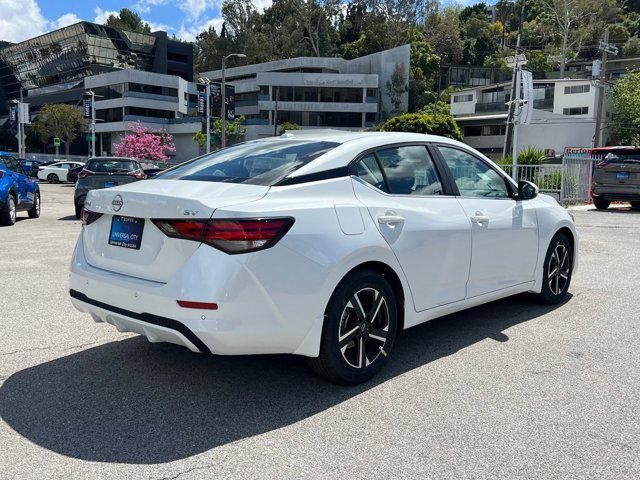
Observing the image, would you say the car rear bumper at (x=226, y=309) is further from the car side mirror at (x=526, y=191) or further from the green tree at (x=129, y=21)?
the green tree at (x=129, y=21)

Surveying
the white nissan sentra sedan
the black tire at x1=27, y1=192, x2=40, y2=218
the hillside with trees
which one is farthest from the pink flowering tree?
the white nissan sentra sedan

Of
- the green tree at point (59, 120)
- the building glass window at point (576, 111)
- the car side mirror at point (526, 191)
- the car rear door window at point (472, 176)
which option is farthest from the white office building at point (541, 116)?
the car rear door window at point (472, 176)

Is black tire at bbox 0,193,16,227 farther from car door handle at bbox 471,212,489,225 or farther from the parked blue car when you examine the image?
car door handle at bbox 471,212,489,225

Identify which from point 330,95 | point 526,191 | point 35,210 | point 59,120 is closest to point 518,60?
point 35,210

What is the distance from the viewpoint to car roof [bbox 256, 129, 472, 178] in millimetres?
3758

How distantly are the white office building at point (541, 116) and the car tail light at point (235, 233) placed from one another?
166 ft

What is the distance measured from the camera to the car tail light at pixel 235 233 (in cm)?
314

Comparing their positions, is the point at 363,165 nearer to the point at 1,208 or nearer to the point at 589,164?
the point at 1,208

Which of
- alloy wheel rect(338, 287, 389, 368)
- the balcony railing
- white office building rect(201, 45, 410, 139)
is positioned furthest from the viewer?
white office building rect(201, 45, 410, 139)

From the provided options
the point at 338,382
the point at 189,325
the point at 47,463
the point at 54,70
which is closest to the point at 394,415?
the point at 338,382

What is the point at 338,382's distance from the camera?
3.70 metres

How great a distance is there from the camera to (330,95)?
70812 mm

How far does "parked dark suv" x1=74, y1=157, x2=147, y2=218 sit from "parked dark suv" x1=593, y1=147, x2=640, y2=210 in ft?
44.5

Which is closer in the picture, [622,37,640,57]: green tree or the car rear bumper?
the car rear bumper
